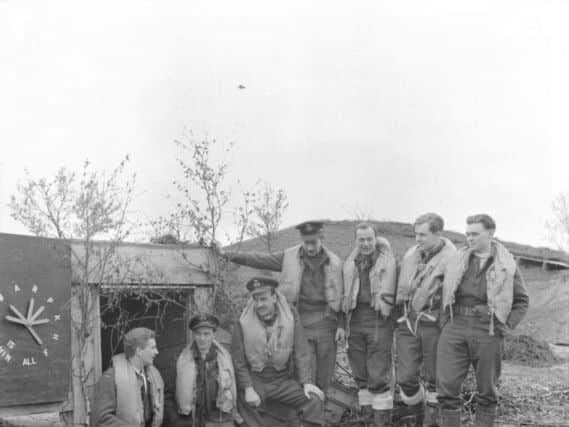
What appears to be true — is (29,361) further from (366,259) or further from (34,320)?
(366,259)

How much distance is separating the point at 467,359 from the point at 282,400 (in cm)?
165

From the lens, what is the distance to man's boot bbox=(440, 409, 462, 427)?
20.4ft

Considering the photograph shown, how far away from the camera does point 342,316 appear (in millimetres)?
7012

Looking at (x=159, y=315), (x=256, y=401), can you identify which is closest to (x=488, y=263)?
(x=256, y=401)

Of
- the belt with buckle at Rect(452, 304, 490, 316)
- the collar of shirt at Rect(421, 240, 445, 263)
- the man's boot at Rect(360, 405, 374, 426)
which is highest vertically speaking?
the collar of shirt at Rect(421, 240, 445, 263)

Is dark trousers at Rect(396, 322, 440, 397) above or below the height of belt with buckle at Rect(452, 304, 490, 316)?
below

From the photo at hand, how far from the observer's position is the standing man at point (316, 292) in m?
6.97

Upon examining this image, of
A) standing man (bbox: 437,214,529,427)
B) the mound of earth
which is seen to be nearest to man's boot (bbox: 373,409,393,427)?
standing man (bbox: 437,214,529,427)

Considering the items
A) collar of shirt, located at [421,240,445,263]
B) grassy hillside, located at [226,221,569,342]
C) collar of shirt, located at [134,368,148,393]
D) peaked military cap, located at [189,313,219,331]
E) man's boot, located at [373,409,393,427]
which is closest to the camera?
collar of shirt, located at [134,368,148,393]

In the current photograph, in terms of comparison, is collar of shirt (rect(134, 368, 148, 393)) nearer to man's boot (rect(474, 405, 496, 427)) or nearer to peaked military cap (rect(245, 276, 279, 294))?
peaked military cap (rect(245, 276, 279, 294))

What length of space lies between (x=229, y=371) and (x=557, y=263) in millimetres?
28058

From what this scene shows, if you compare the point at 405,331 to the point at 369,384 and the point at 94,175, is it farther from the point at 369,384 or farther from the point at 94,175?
the point at 94,175

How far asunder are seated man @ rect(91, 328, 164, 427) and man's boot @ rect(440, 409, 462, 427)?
2.29 m

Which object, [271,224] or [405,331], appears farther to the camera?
[271,224]
